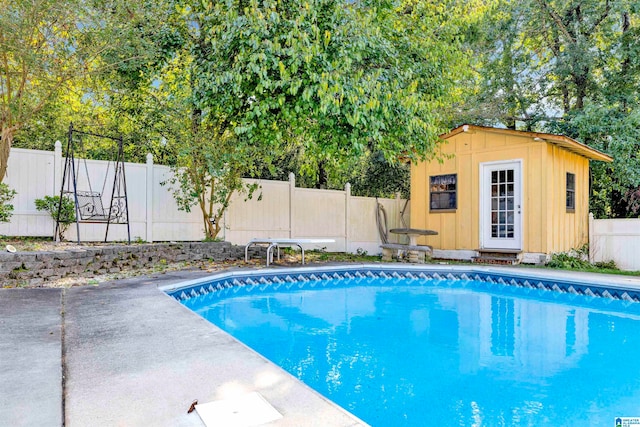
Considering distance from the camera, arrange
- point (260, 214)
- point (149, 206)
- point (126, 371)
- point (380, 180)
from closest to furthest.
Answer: point (126, 371) < point (149, 206) < point (260, 214) < point (380, 180)

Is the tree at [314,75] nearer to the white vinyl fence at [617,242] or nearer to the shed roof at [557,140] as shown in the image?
the shed roof at [557,140]

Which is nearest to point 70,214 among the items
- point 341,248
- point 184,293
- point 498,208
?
point 184,293

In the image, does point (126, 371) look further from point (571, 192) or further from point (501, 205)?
point (571, 192)

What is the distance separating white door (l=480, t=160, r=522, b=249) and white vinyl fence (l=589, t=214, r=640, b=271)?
5.09 feet

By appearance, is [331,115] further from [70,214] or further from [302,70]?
[70,214]

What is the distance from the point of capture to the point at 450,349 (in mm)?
3502

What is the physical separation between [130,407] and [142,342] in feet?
3.09

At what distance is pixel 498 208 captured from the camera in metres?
8.79

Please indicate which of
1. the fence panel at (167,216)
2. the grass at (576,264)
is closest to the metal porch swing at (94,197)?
the fence panel at (167,216)

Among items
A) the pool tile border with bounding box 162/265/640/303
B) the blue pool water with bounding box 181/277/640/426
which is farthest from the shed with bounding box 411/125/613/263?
the blue pool water with bounding box 181/277/640/426

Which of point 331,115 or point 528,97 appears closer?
point 331,115

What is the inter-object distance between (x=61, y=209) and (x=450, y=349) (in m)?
6.22

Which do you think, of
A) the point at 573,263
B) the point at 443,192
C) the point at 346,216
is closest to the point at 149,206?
the point at 346,216

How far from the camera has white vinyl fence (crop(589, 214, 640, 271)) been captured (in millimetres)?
7801
